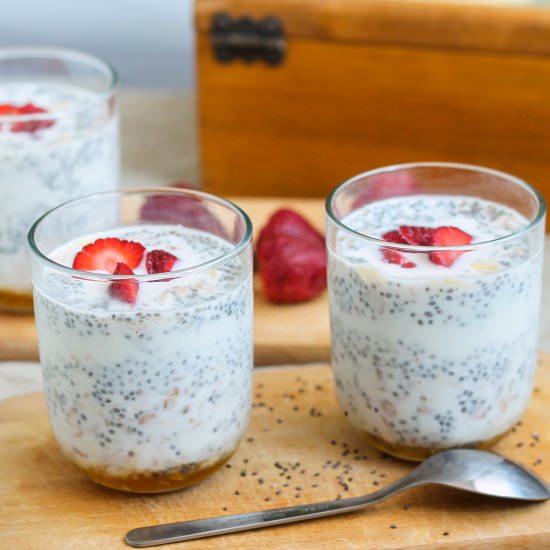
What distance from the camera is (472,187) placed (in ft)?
4.49

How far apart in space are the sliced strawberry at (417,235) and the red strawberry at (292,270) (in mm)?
473

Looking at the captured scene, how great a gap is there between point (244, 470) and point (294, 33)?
0.96m

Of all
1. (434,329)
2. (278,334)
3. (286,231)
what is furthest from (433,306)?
(286,231)

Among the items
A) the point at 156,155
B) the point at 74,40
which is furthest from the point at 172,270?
the point at 74,40

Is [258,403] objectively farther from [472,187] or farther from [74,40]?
[74,40]

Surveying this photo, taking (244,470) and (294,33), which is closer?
(244,470)

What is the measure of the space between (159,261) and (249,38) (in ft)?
3.09

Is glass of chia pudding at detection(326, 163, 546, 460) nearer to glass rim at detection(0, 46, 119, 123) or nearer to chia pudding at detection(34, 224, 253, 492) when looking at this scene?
chia pudding at detection(34, 224, 253, 492)

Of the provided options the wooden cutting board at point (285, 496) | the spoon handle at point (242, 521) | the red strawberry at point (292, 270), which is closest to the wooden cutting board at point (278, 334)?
the red strawberry at point (292, 270)

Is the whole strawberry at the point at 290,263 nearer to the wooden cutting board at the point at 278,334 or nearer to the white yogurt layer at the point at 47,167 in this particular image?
the wooden cutting board at the point at 278,334

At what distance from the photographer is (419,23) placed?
6.41ft

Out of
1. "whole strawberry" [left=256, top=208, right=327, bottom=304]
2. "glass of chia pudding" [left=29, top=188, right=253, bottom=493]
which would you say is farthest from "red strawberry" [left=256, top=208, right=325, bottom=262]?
"glass of chia pudding" [left=29, top=188, right=253, bottom=493]

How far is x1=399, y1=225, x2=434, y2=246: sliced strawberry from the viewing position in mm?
1241

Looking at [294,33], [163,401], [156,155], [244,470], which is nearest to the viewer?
[163,401]
